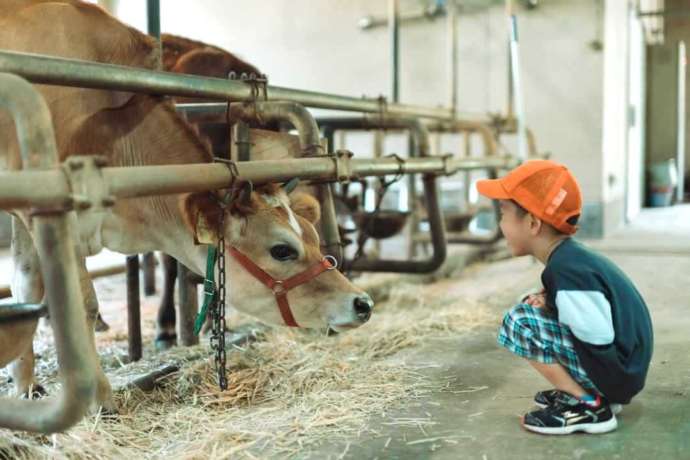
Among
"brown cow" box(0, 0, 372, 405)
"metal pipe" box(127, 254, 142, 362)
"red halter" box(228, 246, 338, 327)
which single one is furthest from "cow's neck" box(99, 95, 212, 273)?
"metal pipe" box(127, 254, 142, 362)

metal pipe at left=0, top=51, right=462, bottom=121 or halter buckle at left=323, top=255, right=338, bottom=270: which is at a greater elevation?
metal pipe at left=0, top=51, right=462, bottom=121

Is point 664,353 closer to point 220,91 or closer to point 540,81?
point 220,91

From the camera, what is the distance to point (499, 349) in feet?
11.3

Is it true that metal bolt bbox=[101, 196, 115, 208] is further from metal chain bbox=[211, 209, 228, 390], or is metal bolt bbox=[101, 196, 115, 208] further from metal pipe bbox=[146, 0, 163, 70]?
metal pipe bbox=[146, 0, 163, 70]

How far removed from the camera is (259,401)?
106 inches

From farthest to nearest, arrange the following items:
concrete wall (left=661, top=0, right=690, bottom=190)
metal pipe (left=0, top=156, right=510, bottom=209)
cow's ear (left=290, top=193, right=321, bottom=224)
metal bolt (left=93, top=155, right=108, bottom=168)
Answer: concrete wall (left=661, top=0, right=690, bottom=190) < cow's ear (left=290, top=193, right=321, bottom=224) < metal bolt (left=93, top=155, right=108, bottom=168) < metal pipe (left=0, top=156, right=510, bottom=209)

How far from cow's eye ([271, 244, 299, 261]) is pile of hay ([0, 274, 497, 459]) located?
0.43 metres

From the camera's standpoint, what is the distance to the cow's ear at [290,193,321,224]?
3.20 meters

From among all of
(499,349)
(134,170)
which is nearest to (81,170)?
(134,170)

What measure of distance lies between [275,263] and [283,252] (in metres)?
0.05

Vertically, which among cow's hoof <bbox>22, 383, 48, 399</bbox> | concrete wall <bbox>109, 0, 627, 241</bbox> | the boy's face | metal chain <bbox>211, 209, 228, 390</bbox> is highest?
concrete wall <bbox>109, 0, 627, 241</bbox>

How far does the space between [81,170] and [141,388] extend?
1.42 meters

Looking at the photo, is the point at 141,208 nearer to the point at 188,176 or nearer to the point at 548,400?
the point at 188,176

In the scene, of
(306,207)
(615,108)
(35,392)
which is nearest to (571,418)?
(306,207)
